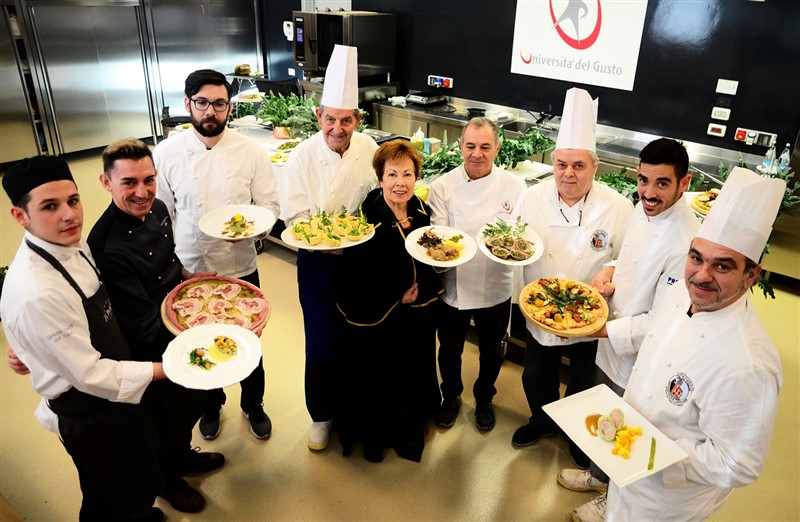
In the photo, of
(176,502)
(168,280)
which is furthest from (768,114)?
(176,502)

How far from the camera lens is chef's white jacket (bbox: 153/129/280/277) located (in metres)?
2.38

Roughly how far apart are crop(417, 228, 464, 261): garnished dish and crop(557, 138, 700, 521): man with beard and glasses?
577 mm

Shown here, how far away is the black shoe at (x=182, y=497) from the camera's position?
2266mm

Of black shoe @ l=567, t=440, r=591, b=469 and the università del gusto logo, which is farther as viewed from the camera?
the università del gusto logo

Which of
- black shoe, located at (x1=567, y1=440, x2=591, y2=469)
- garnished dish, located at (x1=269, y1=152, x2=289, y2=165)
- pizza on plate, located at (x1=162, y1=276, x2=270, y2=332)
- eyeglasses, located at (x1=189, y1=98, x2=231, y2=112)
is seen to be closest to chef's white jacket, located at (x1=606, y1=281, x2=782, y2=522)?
black shoe, located at (x1=567, y1=440, x2=591, y2=469)

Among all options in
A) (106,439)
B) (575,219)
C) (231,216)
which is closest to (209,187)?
(231,216)

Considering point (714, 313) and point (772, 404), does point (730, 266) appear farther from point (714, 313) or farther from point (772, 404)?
point (772, 404)

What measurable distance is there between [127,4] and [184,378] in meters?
6.79

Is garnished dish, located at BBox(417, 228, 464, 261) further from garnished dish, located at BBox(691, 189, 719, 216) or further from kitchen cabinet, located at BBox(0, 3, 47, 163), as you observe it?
kitchen cabinet, located at BBox(0, 3, 47, 163)

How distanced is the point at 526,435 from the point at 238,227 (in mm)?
1683

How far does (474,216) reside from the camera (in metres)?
2.47

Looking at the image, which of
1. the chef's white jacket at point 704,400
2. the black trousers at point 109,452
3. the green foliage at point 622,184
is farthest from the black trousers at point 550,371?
the black trousers at point 109,452

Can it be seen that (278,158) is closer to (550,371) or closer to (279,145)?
(279,145)

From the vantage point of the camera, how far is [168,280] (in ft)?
6.84
